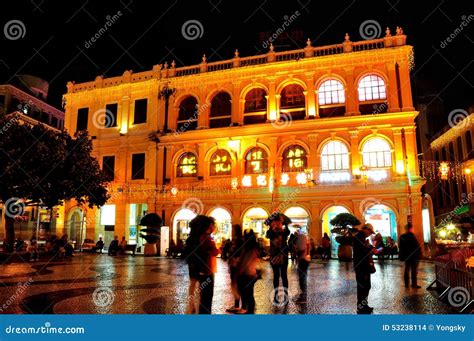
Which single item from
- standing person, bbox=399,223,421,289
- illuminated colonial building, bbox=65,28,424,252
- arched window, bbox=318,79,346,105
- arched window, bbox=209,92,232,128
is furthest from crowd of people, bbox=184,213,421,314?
arched window, bbox=209,92,232,128

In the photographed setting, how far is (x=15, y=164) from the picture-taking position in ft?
59.2

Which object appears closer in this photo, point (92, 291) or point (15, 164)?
point (92, 291)

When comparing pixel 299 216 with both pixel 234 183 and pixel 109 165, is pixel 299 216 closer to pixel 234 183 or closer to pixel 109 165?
pixel 234 183

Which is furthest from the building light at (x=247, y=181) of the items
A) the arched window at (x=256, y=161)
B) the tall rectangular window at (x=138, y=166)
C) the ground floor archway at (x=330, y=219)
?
the tall rectangular window at (x=138, y=166)

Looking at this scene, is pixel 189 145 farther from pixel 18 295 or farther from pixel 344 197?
pixel 18 295

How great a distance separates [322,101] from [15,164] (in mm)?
17820

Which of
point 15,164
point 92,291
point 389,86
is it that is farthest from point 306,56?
point 92,291

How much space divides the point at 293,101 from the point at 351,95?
3.72 m

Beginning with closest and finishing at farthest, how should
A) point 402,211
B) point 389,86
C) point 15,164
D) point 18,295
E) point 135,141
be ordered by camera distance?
point 18,295 → point 15,164 → point 402,211 → point 389,86 → point 135,141

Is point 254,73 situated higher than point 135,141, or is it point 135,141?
point 254,73

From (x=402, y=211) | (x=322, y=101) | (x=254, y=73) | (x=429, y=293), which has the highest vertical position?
(x=254, y=73)

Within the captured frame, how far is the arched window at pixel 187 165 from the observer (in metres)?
26.8

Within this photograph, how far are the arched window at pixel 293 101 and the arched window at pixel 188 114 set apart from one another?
Answer: 20.5ft

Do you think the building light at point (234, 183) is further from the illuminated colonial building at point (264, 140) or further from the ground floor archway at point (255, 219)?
the ground floor archway at point (255, 219)
